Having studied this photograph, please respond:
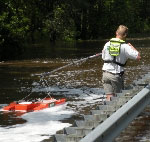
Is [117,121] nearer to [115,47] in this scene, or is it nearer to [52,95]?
[115,47]

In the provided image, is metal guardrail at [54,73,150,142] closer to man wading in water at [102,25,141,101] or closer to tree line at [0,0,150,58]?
man wading in water at [102,25,141,101]

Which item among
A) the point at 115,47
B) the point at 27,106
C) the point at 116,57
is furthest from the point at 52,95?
the point at 115,47

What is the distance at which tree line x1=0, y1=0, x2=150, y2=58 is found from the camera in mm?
36844

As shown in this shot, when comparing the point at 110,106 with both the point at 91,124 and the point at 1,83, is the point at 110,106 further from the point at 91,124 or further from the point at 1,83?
the point at 1,83

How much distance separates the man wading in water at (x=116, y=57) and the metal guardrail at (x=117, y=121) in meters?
0.67

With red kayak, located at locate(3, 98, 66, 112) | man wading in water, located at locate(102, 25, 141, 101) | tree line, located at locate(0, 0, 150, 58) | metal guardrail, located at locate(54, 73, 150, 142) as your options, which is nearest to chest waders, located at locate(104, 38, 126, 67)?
man wading in water, located at locate(102, 25, 141, 101)

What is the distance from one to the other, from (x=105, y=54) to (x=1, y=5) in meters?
28.1

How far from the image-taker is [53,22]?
6700 centimetres

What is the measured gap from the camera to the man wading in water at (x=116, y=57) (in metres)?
8.80

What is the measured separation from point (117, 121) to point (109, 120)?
218 millimetres

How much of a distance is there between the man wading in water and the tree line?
25309 mm

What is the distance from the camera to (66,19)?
70562 millimetres

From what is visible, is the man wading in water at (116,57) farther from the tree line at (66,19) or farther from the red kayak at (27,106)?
the tree line at (66,19)

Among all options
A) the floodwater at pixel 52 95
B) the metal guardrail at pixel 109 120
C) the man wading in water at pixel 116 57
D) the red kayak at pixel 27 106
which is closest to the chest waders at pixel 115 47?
the man wading in water at pixel 116 57
